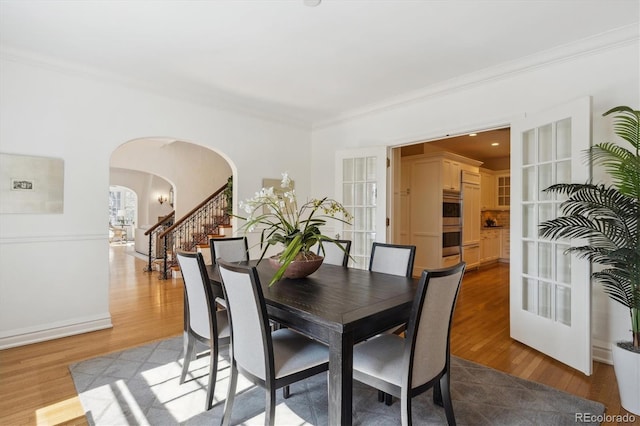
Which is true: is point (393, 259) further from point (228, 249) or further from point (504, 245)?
point (504, 245)

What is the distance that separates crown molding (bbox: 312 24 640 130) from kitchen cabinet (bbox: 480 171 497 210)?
4.77 m

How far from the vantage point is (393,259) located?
2.70 meters

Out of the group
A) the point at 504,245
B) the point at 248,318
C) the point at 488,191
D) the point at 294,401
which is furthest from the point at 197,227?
the point at 504,245

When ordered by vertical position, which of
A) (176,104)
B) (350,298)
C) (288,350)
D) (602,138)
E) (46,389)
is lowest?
(46,389)

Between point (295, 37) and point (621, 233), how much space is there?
9.32 feet

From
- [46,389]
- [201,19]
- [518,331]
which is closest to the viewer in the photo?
[46,389]

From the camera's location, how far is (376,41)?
2797 millimetres

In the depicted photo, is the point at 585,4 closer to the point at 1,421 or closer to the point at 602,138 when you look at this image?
the point at 602,138

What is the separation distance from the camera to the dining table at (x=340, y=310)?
1.48m

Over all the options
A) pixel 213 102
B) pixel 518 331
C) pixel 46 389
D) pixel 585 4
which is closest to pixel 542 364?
pixel 518 331

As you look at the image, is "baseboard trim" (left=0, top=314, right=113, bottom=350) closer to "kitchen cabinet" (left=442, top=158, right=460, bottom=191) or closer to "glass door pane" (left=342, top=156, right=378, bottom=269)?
"glass door pane" (left=342, top=156, right=378, bottom=269)

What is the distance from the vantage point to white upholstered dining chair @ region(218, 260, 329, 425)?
160 cm

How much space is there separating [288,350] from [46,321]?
9.22 ft

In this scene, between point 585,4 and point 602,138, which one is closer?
point 585,4
